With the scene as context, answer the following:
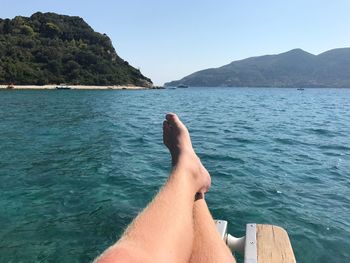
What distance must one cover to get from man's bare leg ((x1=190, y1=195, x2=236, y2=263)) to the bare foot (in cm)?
26

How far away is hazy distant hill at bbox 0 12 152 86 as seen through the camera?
262 feet

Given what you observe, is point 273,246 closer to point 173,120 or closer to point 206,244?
point 206,244

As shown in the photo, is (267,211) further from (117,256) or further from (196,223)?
(117,256)

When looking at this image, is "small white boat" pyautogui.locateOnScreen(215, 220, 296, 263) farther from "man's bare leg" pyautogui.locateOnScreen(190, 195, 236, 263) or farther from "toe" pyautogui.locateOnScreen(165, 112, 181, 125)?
"toe" pyautogui.locateOnScreen(165, 112, 181, 125)

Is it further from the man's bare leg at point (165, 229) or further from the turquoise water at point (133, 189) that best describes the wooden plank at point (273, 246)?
the turquoise water at point (133, 189)

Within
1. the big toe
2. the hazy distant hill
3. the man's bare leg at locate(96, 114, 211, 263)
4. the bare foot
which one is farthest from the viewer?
the hazy distant hill

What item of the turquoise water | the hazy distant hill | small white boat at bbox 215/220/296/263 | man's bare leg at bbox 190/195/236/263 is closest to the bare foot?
man's bare leg at bbox 190/195/236/263

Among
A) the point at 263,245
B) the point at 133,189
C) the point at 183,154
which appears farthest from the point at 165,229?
the point at 133,189

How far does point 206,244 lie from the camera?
2.19 metres

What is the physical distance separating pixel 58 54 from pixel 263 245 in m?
99.0

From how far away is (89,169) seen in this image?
24.8 ft

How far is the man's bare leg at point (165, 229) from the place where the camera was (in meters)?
1.56

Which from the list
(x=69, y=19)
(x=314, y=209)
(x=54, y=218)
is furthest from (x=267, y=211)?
(x=69, y=19)

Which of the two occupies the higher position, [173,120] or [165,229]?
[173,120]
